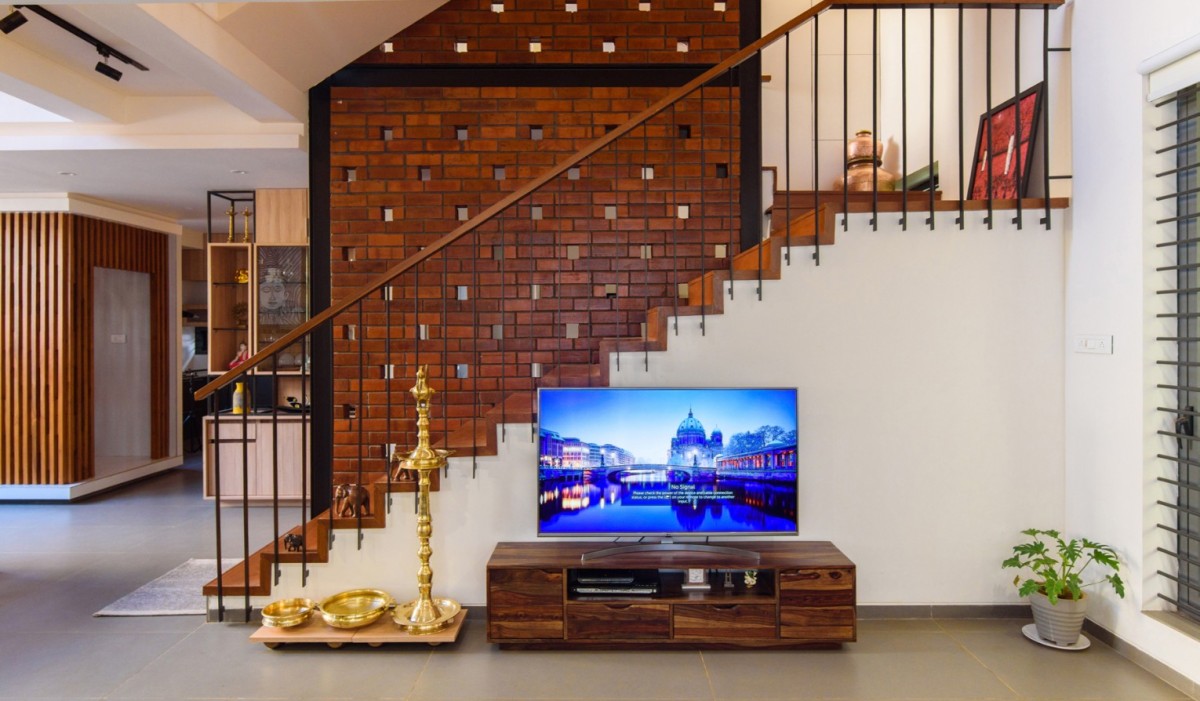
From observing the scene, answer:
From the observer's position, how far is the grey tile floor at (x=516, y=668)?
288 cm

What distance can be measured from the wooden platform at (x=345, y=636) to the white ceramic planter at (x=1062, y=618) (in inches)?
98.4

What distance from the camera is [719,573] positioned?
3.49m

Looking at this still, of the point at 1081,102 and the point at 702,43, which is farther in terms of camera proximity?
the point at 702,43

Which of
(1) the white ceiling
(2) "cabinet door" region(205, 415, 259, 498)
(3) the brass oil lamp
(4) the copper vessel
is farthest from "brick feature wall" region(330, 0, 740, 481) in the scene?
(2) "cabinet door" region(205, 415, 259, 498)

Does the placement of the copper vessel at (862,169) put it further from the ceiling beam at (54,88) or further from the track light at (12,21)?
the ceiling beam at (54,88)

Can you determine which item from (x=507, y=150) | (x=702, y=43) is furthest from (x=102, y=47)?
(x=702, y=43)

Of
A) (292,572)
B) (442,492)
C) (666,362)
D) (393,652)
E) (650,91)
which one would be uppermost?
(650,91)

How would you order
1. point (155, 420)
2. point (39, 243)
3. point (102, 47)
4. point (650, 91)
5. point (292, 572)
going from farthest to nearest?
point (155, 420) → point (39, 243) → point (650, 91) → point (102, 47) → point (292, 572)

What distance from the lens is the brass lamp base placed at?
3287 millimetres

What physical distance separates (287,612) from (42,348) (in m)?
4.81

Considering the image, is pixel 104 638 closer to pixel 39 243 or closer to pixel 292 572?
pixel 292 572

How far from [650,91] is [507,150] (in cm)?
91

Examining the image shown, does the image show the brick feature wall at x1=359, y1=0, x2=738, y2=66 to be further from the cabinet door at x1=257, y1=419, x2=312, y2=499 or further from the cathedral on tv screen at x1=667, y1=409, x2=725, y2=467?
the cabinet door at x1=257, y1=419, x2=312, y2=499

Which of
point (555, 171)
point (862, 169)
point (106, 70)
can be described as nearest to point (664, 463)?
point (555, 171)
